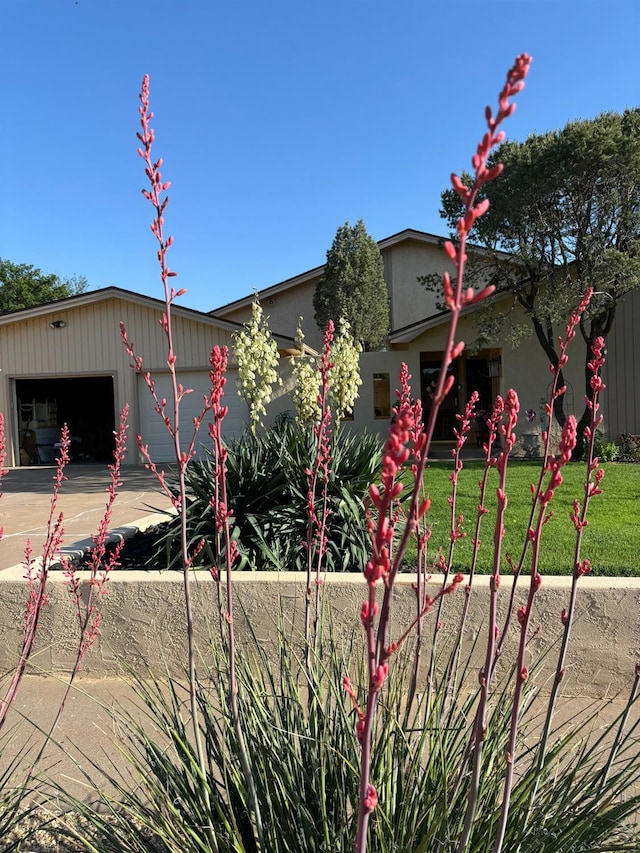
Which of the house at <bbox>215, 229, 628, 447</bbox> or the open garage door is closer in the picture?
the house at <bbox>215, 229, 628, 447</bbox>

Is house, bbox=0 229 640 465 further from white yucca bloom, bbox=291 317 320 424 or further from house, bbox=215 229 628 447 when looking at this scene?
white yucca bloom, bbox=291 317 320 424

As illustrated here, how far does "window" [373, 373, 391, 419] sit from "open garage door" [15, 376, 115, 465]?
7.76 meters

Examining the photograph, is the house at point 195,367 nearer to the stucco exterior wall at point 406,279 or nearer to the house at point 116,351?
the house at point 116,351

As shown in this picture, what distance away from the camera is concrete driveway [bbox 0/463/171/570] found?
6.79 metres

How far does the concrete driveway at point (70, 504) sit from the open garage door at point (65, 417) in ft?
8.34

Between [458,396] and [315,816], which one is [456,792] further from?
[458,396]

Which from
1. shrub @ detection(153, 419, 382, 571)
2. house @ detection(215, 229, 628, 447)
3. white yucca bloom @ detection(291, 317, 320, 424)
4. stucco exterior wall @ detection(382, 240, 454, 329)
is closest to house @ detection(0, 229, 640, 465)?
house @ detection(215, 229, 628, 447)

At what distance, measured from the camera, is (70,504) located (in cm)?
985

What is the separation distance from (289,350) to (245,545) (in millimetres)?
10537

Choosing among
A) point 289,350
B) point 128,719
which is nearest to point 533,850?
point 128,719

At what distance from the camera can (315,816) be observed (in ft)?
5.05

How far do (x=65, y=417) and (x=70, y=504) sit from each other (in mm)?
13278

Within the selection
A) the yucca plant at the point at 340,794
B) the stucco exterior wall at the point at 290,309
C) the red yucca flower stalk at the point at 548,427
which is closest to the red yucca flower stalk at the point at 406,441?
the red yucca flower stalk at the point at 548,427

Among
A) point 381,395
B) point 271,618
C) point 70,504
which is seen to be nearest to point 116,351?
point 381,395
